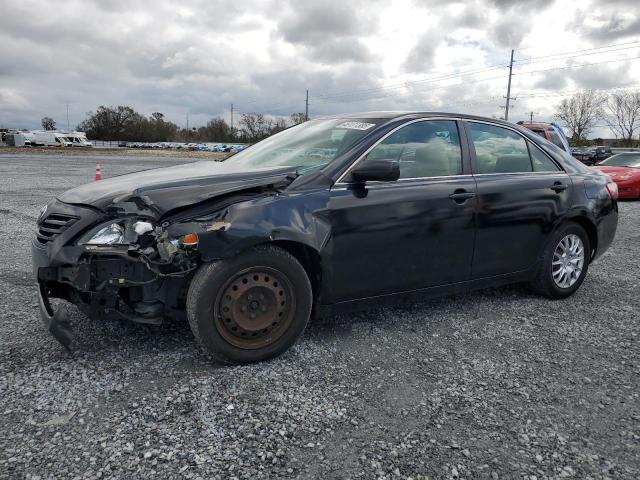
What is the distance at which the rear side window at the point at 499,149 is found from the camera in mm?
4180

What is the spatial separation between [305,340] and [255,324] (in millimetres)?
591

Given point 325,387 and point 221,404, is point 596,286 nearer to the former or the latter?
point 325,387

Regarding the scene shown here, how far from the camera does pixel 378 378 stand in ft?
10.2

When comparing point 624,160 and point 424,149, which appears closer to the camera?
point 424,149

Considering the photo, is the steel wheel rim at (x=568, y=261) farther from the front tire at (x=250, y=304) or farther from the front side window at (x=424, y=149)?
the front tire at (x=250, y=304)

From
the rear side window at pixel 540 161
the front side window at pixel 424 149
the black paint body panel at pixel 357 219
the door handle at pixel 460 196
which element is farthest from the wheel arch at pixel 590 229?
the front side window at pixel 424 149

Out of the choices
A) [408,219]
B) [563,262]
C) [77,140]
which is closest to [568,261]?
[563,262]

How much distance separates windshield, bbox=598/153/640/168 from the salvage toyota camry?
11813mm

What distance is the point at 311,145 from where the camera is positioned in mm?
3877

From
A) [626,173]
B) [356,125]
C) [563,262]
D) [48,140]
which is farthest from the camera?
[48,140]

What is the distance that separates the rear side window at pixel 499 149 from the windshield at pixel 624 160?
11903 mm

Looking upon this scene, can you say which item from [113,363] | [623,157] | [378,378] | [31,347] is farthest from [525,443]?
[623,157]

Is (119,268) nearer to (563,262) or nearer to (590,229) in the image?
(563,262)

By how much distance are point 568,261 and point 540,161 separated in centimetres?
95
